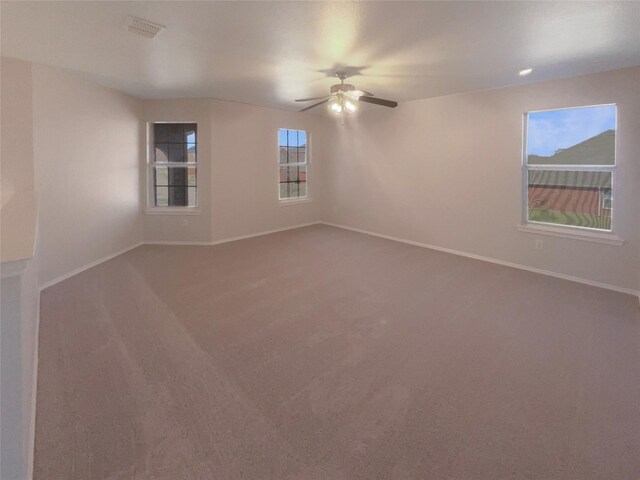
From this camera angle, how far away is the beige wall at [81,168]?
3723 mm

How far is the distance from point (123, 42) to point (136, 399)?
2.87 metres

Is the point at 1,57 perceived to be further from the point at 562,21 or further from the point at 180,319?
the point at 562,21

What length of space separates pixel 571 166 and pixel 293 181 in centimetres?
456

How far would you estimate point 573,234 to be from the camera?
13.4 feet

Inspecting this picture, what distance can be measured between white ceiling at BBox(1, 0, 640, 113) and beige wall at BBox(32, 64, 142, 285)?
1.15ft

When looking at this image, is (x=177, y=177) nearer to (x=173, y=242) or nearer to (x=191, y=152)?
(x=191, y=152)

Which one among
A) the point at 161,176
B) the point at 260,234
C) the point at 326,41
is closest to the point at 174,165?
the point at 161,176

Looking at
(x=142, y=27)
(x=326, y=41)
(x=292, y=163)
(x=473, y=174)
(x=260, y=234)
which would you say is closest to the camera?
(x=142, y=27)

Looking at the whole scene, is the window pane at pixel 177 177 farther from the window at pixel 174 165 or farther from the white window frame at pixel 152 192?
the white window frame at pixel 152 192

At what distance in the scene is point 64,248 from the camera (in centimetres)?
405

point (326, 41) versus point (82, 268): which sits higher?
point (326, 41)

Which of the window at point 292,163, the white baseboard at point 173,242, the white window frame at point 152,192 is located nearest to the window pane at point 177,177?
the white window frame at point 152,192

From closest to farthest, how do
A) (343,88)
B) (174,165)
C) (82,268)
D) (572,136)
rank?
(343,88) < (572,136) < (82,268) < (174,165)

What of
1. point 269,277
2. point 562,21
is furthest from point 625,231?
point 269,277
